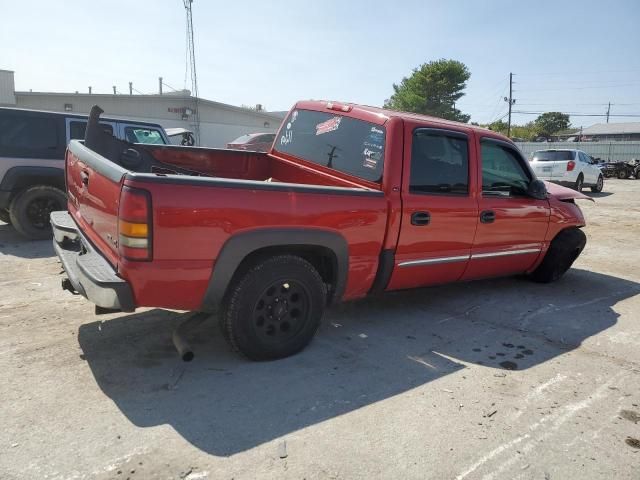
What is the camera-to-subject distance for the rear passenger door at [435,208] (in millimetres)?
3941

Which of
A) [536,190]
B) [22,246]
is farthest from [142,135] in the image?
[536,190]

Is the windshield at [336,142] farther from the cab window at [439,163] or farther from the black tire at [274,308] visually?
the black tire at [274,308]

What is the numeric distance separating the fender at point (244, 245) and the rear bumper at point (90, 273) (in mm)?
490

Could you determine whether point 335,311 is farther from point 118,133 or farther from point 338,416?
point 118,133

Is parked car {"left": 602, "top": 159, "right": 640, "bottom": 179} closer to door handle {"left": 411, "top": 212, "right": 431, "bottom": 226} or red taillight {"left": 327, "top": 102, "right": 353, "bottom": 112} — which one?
red taillight {"left": 327, "top": 102, "right": 353, "bottom": 112}

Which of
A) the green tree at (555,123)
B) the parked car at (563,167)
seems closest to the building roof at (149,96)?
the parked car at (563,167)

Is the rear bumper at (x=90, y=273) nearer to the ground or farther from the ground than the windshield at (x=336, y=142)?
nearer to the ground

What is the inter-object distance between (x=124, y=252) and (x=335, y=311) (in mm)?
2290

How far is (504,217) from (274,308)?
101 inches

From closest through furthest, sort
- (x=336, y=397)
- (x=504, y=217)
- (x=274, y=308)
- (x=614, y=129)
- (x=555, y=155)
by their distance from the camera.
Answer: (x=336, y=397) < (x=274, y=308) < (x=504, y=217) < (x=555, y=155) < (x=614, y=129)

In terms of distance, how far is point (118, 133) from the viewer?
7.88 metres

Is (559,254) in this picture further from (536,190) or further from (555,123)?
(555,123)

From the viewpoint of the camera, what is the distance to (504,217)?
4.73m

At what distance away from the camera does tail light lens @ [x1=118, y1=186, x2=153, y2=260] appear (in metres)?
2.71
